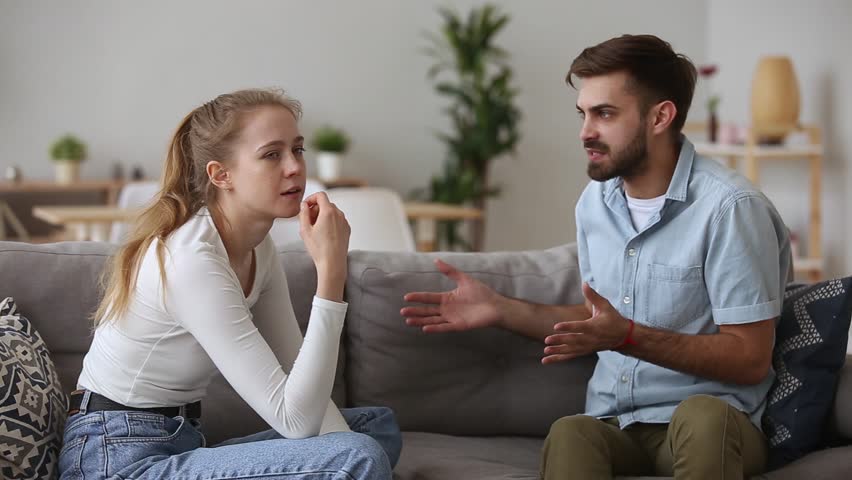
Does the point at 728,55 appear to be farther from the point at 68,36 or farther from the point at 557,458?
the point at 557,458

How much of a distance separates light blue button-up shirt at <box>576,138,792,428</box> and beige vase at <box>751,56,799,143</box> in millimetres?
3491

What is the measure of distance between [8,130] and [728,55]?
454 centimetres

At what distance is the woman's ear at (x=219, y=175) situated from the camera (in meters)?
1.72

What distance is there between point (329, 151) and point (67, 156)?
5.06 ft

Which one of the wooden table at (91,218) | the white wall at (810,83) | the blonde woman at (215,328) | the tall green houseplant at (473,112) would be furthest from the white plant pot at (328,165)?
the blonde woman at (215,328)

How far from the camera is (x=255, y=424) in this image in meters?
2.03

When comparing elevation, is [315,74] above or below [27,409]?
above

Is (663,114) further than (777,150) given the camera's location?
No

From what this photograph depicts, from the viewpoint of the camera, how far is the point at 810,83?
18.1 ft

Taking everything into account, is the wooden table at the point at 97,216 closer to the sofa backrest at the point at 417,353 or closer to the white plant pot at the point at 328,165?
the white plant pot at the point at 328,165

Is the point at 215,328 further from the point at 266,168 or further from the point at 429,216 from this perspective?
the point at 429,216

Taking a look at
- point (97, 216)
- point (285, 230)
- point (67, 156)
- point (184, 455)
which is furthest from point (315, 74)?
point (184, 455)

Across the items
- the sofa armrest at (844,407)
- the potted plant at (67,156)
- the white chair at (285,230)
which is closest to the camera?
the sofa armrest at (844,407)

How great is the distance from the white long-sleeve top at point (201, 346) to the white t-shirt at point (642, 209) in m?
0.68
